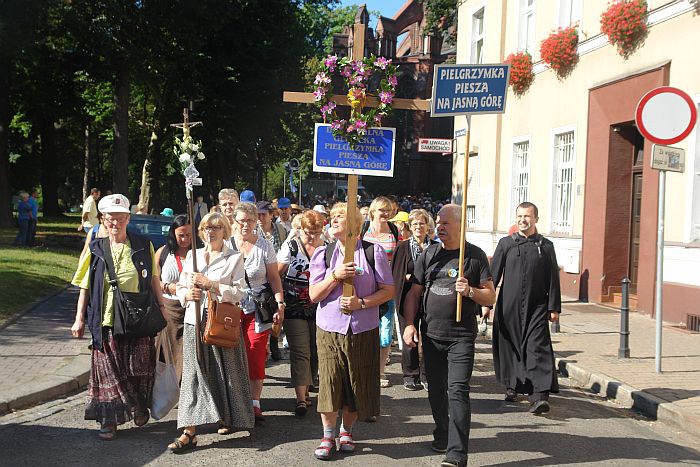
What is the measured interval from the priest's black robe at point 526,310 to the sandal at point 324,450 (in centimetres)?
260

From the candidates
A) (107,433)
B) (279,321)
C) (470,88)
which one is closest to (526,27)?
(470,88)

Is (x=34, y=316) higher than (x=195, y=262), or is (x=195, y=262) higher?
(x=195, y=262)

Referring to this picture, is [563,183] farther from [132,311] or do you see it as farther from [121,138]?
[121,138]

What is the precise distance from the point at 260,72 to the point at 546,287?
78.2 ft

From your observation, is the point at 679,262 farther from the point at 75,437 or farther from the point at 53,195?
the point at 53,195

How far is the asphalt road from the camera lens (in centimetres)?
584

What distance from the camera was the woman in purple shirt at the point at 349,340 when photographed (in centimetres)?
589

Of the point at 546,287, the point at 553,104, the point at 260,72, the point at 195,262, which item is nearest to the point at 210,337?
the point at 195,262

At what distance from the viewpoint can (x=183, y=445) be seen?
5.96 m

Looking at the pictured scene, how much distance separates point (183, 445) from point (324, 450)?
3.49ft

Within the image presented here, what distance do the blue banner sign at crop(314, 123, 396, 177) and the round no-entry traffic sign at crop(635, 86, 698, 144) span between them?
416 centimetres

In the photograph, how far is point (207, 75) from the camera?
98.7 ft

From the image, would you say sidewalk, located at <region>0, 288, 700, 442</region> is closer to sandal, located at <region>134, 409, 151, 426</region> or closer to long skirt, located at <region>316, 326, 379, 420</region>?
sandal, located at <region>134, 409, 151, 426</region>

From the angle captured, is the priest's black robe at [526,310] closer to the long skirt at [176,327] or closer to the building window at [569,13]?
the long skirt at [176,327]
